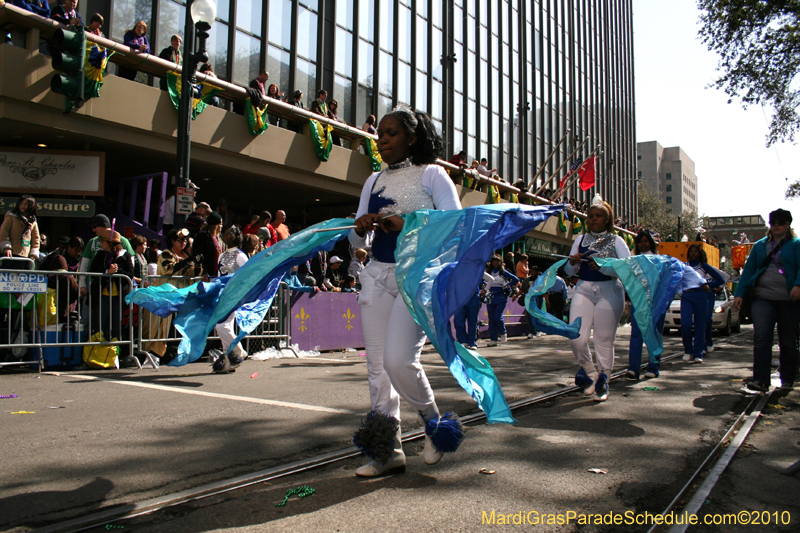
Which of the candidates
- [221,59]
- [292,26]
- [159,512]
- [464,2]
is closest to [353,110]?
[292,26]

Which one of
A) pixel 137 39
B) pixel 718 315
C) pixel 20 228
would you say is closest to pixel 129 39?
pixel 137 39

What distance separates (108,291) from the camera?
8.52 m

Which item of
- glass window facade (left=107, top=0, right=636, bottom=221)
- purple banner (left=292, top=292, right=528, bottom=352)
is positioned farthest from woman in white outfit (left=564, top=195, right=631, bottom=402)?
glass window facade (left=107, top=0, right=636, bottom=221)

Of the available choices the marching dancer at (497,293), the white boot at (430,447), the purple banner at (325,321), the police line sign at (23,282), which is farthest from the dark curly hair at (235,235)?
the marching dancer at (497,293)

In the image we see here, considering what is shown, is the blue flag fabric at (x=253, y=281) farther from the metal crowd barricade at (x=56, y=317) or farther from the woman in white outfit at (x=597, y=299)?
the metal crowd barricade at (x=56, y=317)

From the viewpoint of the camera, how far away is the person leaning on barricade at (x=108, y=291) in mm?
8438

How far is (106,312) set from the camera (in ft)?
27.8

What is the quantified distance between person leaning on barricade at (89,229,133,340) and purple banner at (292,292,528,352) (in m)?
3.04

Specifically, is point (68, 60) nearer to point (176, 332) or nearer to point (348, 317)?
point (176, 332)

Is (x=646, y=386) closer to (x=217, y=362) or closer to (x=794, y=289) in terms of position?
(x=794, y=289)

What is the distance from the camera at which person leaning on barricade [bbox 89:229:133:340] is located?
8438 millimetres

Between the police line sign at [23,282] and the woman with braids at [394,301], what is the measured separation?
5943 mm

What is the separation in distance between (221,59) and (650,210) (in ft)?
186

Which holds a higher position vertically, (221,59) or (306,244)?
(221,59)
